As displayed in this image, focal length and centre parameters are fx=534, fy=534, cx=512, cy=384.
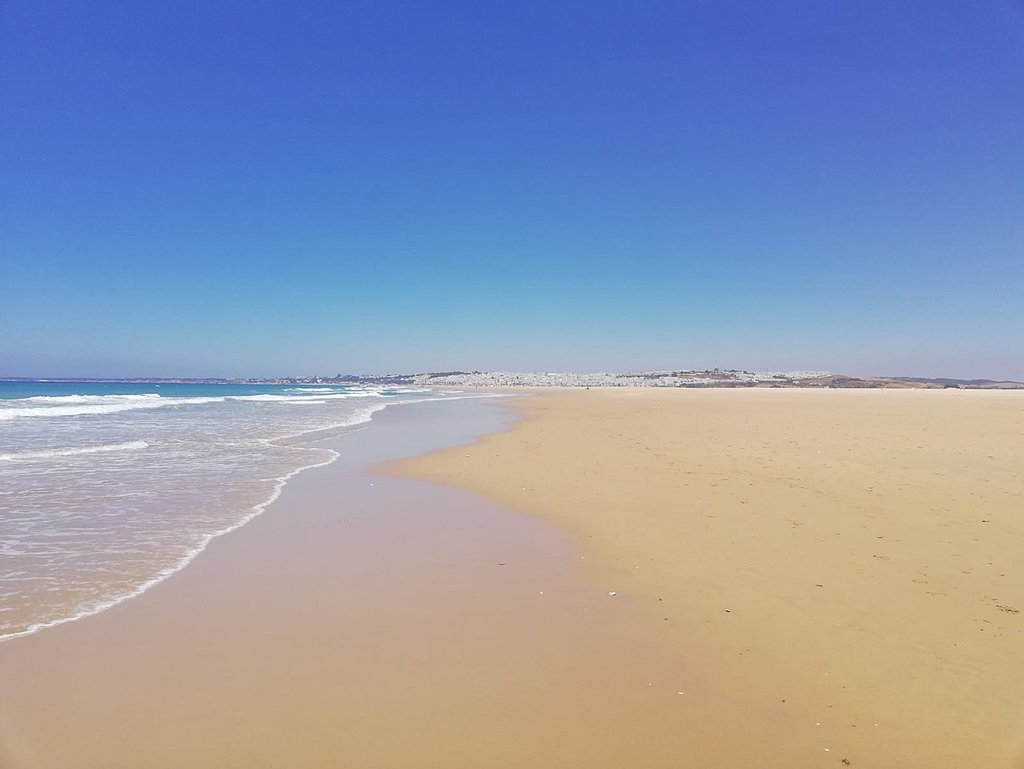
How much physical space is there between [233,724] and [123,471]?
10968mm

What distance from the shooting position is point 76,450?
15.2 metres

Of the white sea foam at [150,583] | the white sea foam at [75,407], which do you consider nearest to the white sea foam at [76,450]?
the white sea foam at [150,583]

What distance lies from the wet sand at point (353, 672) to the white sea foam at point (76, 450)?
11312 millimetres

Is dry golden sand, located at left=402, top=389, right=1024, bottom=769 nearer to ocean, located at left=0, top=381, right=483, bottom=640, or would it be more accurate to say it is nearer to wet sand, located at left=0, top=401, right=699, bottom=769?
wet sand, located at left=0, top=401, right=699, bottom=769

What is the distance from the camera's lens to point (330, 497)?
9.61 metres

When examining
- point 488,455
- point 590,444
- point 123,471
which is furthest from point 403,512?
point 590,444

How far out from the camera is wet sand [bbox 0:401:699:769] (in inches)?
121

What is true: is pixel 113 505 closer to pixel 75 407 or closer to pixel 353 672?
pixel 353 672

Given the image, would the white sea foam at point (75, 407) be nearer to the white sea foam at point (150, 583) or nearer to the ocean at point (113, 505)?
the ocean at point (113, 505)

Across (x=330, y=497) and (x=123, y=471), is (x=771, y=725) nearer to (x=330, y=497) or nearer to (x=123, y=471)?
(x=330, y=497)

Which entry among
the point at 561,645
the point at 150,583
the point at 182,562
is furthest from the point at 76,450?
the point at 561,645

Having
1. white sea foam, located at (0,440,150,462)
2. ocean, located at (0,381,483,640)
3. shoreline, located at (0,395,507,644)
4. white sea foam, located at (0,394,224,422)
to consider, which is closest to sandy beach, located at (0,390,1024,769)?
shoreline, located at (0,395,507,644)

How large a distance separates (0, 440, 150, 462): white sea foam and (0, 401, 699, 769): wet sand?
37.1ft

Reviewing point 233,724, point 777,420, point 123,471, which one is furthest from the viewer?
point 777,420
